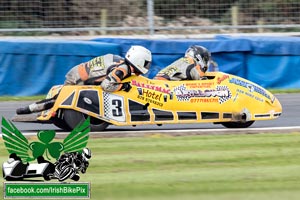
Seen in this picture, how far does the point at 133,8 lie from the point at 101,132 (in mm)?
7140

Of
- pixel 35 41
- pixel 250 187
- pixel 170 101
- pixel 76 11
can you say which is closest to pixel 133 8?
pixel 76 11

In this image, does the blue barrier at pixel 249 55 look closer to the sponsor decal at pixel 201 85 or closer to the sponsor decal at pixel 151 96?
the sponsor decal at pixel 201 85

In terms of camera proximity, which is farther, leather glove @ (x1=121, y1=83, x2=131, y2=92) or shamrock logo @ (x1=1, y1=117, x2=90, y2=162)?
leather glove @ (x1=121, y1=83, x2=131, y2=92)

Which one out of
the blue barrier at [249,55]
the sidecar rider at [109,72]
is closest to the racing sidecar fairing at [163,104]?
the sidecar rider at [109,72]

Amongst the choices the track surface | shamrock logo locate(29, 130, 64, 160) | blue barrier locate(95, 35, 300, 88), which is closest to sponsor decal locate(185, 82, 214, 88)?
the track surface

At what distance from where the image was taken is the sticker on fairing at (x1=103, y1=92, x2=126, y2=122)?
13273 mm

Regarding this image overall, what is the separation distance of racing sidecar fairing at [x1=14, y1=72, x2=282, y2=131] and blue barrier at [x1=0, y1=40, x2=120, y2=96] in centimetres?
451

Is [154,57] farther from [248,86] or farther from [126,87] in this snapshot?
[126,87]

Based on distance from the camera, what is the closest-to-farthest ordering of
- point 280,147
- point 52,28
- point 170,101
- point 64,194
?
point 64,194 → point 280,147 → point 170,101 → point 52,28

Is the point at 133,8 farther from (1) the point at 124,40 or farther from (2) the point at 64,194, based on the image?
(2) the point at 64,194

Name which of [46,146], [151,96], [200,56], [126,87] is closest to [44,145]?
[46,146]

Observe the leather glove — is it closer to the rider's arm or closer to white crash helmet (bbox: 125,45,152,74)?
the rider's arm

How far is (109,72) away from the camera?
1337cm

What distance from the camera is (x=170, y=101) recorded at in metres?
13.4
